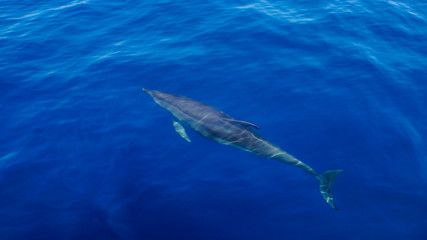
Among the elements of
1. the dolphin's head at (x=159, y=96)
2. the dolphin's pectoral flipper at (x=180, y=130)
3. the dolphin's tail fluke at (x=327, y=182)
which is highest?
the dolphin's head at (x=159, y=96)

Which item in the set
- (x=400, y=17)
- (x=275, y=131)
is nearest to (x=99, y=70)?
(x=275, y=131)

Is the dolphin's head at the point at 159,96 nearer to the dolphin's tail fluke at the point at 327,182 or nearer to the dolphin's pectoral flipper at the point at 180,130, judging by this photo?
the dolphin's pectoral flipper at the point at 180,130

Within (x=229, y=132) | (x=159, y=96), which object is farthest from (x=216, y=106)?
(x=229, y=132)

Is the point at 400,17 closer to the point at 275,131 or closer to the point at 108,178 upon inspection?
the point at 275,131

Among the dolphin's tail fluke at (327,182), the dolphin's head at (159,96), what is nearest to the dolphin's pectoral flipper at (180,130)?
the dolphin's head at (159,96)

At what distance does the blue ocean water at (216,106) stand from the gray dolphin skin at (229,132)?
48cm

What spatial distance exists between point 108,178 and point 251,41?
1084 cm

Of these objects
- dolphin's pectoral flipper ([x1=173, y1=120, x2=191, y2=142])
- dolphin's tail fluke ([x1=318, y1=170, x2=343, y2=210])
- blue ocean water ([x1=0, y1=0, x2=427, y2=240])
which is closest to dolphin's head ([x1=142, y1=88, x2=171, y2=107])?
blue ocean water ([x1=0, y1=0, x2=427, y2=240])

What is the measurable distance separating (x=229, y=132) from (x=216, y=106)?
2.60m

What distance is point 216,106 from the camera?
14133mm

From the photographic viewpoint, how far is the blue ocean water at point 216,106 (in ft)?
33.3

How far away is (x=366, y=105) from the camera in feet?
45.6

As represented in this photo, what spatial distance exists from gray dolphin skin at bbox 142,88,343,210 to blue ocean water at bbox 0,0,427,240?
18.8 inches

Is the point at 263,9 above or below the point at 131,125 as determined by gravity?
above
